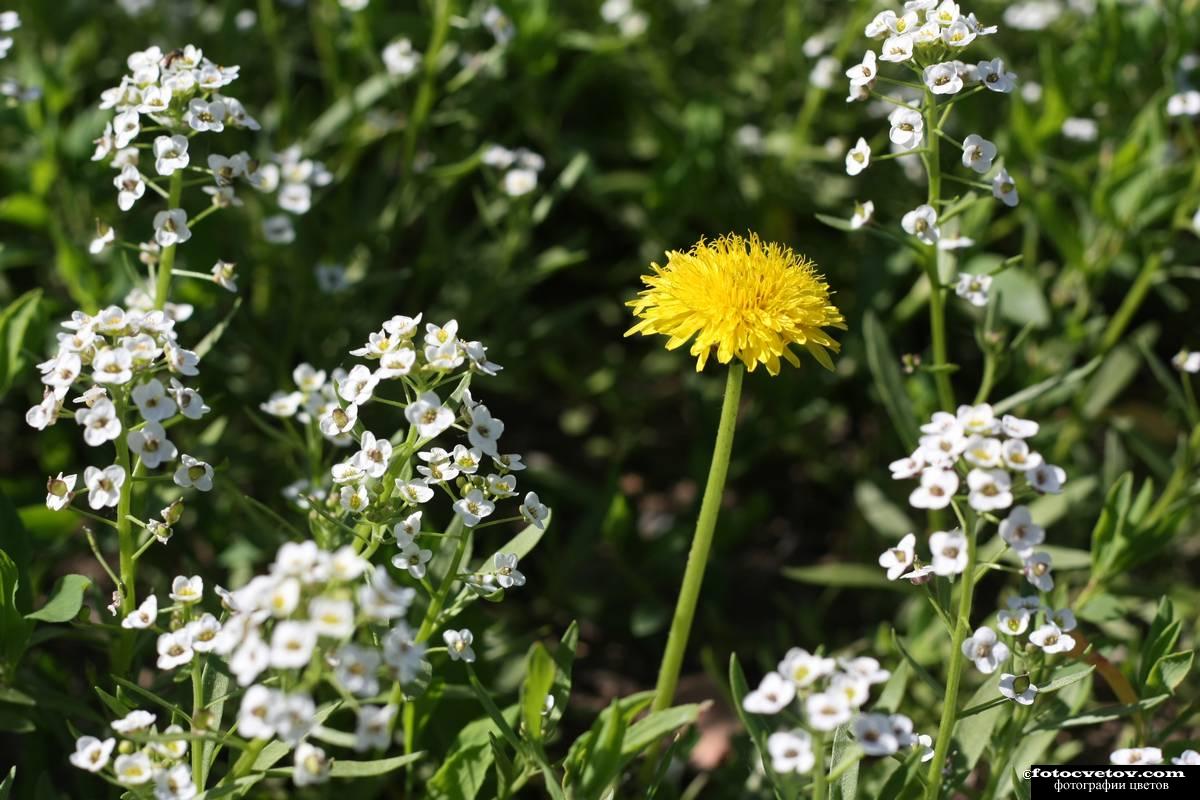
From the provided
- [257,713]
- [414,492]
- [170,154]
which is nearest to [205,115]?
[170,154]

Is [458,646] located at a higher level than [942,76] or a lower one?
lower

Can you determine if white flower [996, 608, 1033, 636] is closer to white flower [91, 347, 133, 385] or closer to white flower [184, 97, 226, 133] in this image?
white flower [91, 347, 133, 385]

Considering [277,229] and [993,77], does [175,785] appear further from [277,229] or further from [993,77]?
[993,77]

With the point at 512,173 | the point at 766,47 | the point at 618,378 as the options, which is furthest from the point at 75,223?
the point at 766,47

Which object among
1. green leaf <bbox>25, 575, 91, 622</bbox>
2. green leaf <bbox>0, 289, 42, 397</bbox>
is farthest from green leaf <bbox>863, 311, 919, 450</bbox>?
green leaf <bbox>0, 289, 42, 397</bbox>

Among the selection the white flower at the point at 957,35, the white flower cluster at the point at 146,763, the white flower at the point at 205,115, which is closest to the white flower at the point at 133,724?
the white flower cluster at the point at 146,763

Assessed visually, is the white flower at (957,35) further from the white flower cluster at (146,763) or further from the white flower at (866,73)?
the white flower cluster at (146,763)
